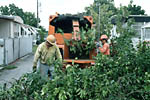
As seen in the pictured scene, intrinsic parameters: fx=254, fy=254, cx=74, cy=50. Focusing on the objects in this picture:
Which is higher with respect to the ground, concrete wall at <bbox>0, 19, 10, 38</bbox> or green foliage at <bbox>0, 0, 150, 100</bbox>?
concrete wall at <bbox>0, 19, 10, 38</bbox>

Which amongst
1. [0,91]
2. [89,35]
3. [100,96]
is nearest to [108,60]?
[100,96]

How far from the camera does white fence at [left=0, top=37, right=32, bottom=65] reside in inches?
543

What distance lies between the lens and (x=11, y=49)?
15.4 m

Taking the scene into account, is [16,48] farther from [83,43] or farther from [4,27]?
[83,43]

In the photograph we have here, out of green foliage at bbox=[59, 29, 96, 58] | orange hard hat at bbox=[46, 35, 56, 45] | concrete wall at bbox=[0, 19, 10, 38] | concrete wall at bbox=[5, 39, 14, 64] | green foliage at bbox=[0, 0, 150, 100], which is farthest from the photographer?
concrete wall at bbox=[0, 19, 10, 38]

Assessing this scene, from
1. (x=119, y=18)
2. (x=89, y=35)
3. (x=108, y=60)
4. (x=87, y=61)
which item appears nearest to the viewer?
(x=108, y=60)

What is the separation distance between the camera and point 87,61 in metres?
8.15

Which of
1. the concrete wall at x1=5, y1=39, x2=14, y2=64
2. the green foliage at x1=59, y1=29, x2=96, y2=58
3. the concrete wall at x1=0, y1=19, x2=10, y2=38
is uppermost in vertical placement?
the concrete wall at x1=0, y1=19, x2=10, y2=38

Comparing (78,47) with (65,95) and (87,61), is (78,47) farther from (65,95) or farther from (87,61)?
(65,95)

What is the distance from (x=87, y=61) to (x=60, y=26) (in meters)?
2.98

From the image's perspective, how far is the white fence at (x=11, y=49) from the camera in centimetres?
1380

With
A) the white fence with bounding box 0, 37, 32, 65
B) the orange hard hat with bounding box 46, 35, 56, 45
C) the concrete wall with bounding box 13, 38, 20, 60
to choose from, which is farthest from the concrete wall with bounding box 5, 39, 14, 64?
the orange hard hat with bounding box 46, 35, 56, 45

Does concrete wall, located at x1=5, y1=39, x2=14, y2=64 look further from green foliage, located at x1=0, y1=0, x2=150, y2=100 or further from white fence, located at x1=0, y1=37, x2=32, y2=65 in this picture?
green foliage, located at x1=0, y1=0, x2=150, y2=100

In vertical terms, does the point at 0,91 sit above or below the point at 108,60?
below
